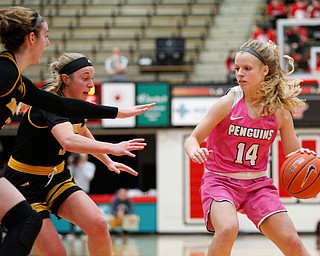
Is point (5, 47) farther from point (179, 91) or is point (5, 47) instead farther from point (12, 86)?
point (179, 91)

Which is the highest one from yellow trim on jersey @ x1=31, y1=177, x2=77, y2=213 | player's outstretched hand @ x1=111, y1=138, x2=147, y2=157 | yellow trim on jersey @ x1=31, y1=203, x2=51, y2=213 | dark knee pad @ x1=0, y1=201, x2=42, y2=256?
player's outstretched hand @ x1=111, y1=138, x2=147, y2=157

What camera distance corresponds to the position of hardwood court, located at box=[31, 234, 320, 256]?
11797mm

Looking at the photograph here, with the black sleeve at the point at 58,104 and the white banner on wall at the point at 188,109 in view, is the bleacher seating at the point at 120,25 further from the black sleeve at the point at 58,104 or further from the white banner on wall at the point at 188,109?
the black sleeve at the point at 58,104

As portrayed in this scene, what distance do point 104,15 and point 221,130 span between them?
15.7 meters

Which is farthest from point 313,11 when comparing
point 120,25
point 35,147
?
point 35,147

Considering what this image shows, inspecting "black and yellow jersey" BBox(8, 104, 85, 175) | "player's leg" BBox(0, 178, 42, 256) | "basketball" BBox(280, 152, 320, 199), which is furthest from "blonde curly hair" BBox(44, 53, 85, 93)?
"basketball" BBox(280, 152, 320, 199)

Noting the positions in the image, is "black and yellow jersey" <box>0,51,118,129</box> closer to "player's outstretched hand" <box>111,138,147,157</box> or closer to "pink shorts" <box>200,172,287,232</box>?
"player's outstretched hand" <box>111,138,147,157</box>

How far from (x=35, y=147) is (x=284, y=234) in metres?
1.94

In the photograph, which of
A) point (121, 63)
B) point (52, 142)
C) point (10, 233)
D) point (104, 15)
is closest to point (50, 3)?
point (104, 15)

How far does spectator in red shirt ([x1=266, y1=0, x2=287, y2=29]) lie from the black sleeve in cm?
1439

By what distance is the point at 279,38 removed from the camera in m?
16.5

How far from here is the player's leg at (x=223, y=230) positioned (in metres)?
5.58

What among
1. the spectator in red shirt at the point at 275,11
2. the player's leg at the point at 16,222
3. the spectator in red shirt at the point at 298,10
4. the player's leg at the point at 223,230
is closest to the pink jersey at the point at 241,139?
the player's leg at the point at 223,230

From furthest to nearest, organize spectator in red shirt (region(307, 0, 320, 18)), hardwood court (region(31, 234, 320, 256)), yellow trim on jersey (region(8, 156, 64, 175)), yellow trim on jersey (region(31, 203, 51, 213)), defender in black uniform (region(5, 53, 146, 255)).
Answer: spectator in red shirt (region(307, 0, 320, 18)) → hardwood court (region(31, 234, 320, 256)) → yellow trim on jersey (region(8, 156, 64, 175)) → yellow trim on jersey (region(31, 203, 51, 213)) → defender in black uniform (region(5, 53, 146, 255))
